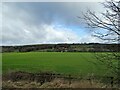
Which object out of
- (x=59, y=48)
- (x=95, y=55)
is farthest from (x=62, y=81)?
(x=59, y=48)

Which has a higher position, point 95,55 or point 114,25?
point 114,25

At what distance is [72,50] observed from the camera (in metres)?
43.9

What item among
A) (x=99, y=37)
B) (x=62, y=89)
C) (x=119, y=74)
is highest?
(x=99, y=37)

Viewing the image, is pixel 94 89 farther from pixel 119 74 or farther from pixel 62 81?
pixel 119 74

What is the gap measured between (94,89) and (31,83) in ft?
21.9

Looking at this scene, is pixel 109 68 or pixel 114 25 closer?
pixel 114 25

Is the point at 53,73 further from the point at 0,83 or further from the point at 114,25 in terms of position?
the point at 114,25

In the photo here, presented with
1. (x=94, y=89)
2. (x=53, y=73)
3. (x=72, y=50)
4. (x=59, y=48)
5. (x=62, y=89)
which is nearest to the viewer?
(x=94, y=89)

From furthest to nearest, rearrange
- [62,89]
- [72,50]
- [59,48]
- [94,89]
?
[59,48] < [72,50] < [62,89] < [94,89]

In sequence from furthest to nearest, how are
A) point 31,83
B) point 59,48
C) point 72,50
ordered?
1. point 59,48
2. point 72,50
3. point 31,83

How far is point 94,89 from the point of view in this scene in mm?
18578

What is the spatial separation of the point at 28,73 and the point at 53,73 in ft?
7.30

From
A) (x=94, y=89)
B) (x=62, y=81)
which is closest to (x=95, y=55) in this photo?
(x=94, y=89)

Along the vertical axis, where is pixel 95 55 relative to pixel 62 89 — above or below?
above
